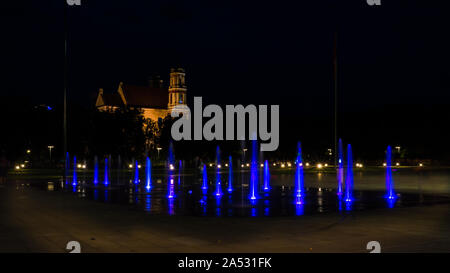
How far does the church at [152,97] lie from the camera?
13112 centimetres

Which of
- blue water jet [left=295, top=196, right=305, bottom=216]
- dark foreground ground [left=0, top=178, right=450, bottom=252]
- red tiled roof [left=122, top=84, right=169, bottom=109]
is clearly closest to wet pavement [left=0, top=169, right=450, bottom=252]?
dark foreground ground [left=0, top=178, right=450, bottom=252]

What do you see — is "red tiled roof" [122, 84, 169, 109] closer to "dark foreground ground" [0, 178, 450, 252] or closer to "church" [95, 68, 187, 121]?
"church" [95, 68, 187, 121]

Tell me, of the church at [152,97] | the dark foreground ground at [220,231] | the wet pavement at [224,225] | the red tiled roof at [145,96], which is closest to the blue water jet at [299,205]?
the wet pavement at [224,225]

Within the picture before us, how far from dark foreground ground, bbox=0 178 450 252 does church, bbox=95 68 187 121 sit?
116m

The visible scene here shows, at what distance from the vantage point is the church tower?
5133 inches

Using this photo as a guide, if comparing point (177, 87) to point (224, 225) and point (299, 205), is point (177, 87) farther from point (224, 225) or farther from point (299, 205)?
point (224, 225)

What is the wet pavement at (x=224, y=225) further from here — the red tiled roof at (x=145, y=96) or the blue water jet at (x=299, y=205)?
the red tiled roof at (x=145, y=96)

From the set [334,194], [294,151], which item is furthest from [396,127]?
[334,194]

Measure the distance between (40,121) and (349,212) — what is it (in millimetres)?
59747

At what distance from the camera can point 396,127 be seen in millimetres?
96000

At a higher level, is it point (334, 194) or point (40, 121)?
point (40, 121)

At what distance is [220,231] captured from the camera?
10461 millimetres
